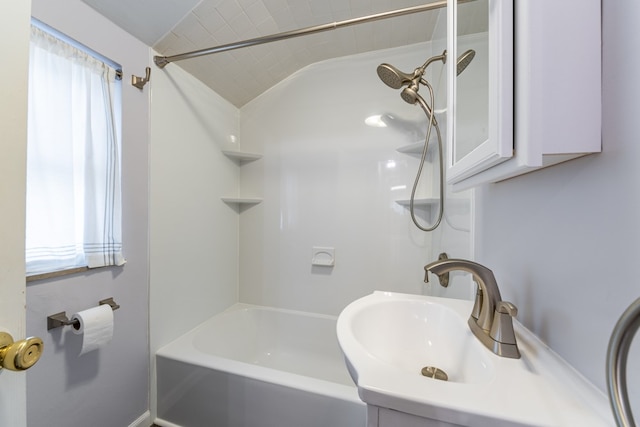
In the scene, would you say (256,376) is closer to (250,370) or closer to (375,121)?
(250,370)

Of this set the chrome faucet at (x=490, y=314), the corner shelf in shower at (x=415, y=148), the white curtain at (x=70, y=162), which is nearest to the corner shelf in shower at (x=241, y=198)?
the white curtain at (x=70, y=162)

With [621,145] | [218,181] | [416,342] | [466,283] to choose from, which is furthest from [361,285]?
[621,145]

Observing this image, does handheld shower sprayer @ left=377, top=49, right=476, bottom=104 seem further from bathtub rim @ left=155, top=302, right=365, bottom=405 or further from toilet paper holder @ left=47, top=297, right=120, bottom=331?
toilet paper holder @ left=47, top=297, right=120, bottom=331

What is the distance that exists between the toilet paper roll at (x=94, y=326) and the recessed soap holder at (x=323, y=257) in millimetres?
1209

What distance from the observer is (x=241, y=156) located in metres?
1.98

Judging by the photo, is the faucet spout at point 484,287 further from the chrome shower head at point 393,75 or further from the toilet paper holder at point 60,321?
the toilet paper holder at point 60,321

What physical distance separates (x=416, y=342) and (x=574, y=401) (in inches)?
16.2

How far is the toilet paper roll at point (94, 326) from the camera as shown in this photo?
0.96 meters

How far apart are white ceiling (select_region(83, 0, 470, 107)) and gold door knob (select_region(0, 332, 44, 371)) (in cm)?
135

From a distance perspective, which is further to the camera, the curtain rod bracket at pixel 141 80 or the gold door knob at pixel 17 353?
the curtain rod bracket at pixel 141 80

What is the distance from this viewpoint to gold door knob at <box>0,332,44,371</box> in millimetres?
383

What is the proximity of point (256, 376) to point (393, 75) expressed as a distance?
1.67m

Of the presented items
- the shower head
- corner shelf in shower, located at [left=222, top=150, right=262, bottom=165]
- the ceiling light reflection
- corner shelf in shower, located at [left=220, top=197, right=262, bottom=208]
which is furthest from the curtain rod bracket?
the ceiling light reflection

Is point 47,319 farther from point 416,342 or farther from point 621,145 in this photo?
point 621,145
